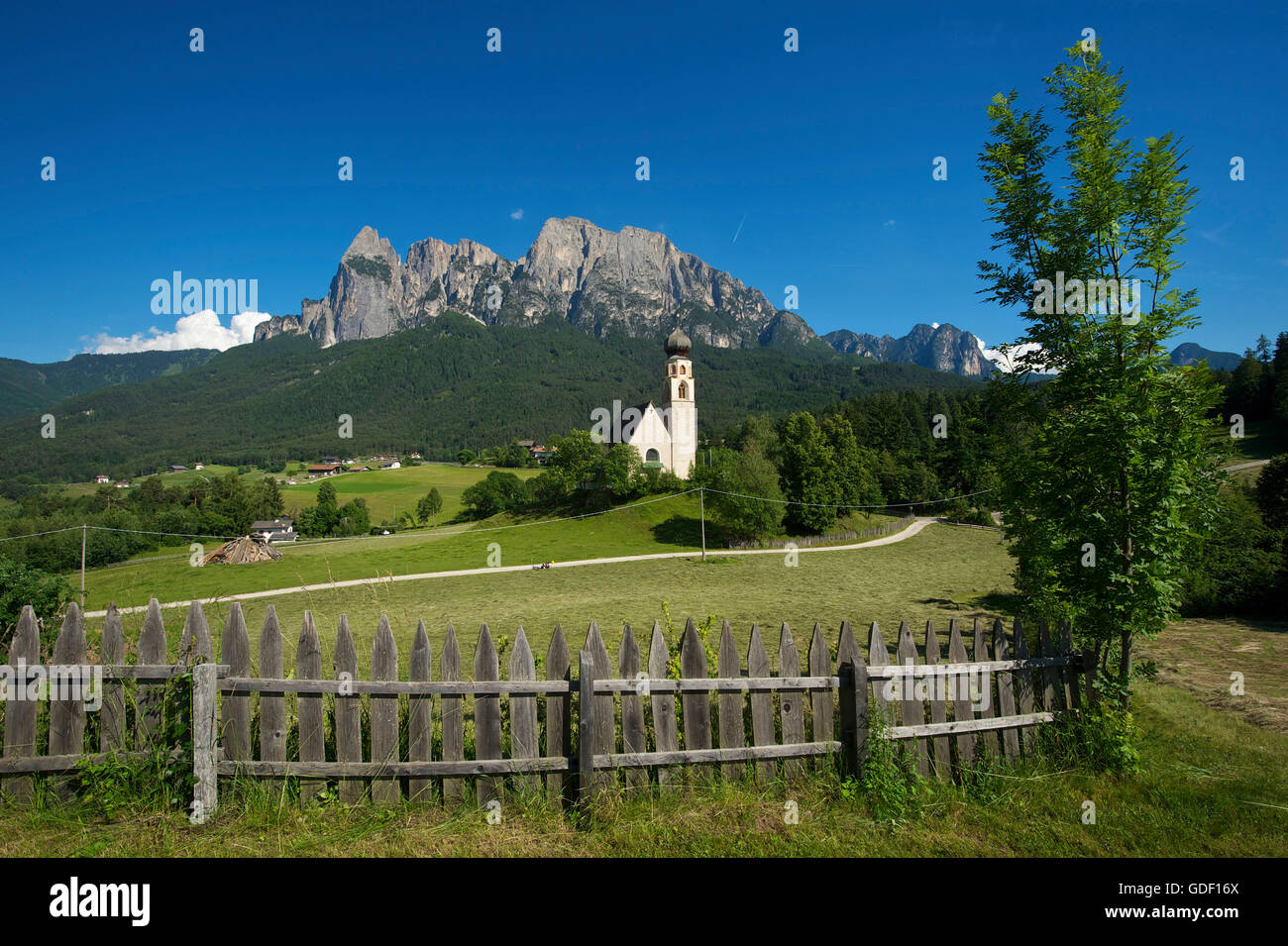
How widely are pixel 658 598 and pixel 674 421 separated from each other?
170ft

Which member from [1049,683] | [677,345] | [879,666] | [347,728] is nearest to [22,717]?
[347,728]

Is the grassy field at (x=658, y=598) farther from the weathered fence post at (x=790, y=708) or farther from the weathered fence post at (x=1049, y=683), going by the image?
the weathered fence post at (x=790, y=708)

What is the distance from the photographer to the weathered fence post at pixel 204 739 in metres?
4.30

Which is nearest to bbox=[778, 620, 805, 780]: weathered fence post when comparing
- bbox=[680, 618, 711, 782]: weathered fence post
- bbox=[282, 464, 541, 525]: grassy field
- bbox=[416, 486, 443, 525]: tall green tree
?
bbox=[680, 618, 711, 782]: weathered fence post

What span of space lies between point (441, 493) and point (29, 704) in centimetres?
9850

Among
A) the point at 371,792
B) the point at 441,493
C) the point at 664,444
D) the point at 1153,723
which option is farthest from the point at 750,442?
the point at 441,493

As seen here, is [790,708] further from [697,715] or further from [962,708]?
[962,708]

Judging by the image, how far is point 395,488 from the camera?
103750 millimetres

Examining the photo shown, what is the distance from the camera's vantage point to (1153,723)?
265 inches

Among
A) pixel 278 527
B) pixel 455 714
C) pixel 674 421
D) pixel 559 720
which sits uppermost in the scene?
pixel 674 421

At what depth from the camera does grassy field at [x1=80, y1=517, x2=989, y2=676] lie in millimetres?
15534

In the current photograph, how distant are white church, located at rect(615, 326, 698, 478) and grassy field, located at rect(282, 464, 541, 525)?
100 feet
